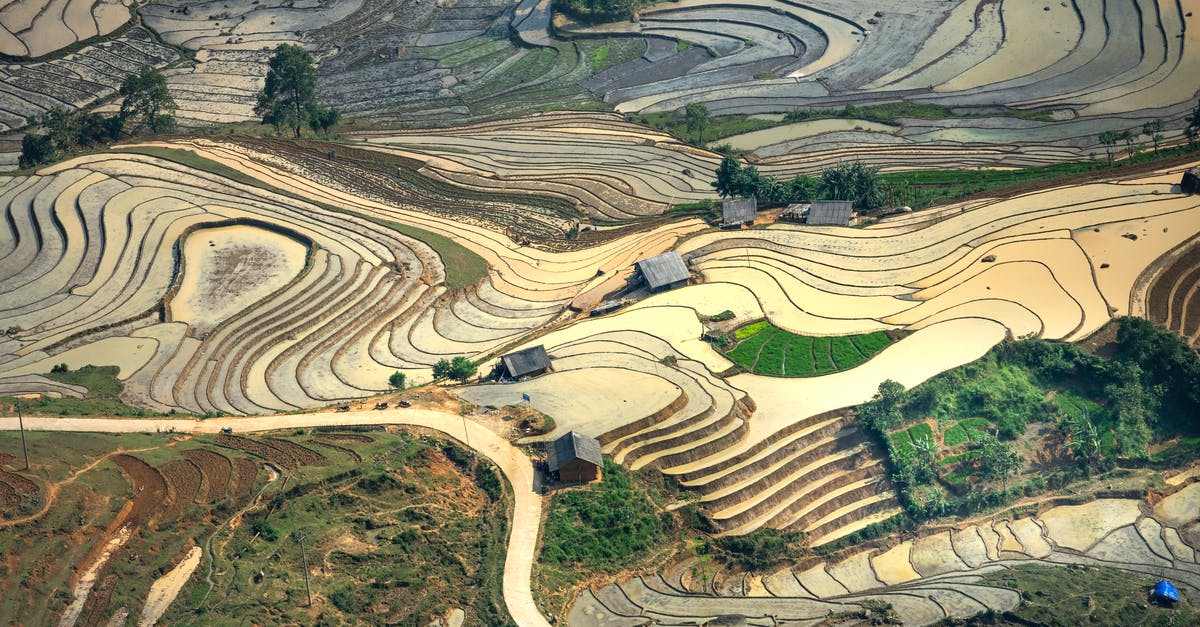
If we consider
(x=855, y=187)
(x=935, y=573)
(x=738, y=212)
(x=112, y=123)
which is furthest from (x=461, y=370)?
(x=112, y=123)

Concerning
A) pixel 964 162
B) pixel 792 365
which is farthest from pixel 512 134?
pixel 792 365

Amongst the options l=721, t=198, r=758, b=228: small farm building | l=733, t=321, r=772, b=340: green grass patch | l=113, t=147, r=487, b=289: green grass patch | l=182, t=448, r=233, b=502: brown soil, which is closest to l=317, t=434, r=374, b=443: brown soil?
l=182, t=448, r=233, b=502: brown soil

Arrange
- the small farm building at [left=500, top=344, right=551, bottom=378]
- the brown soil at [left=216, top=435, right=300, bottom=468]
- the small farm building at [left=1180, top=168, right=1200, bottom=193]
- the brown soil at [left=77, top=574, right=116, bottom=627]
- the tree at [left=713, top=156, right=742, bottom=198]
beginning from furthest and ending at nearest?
the tree at [left=713, top=156, right=742, bottom=198] < the small farm building at [left=1180, top=168, right=1200, bottom=193] < the small farm building at [left=500, top=344, right=551, bottom=378] < the brown soil at [left=216, top=435, right=300, bottom=468] < the brown soil at [left=77, top=574, right=116, bottom=627]

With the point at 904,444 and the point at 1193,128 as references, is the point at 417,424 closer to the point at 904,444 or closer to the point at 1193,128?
the point at 904,444

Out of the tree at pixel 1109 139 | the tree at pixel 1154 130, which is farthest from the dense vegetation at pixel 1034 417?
the tree at pixel 1154 130

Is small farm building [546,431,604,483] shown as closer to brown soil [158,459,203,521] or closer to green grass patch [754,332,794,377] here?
green grass patch [754,332,794,377]

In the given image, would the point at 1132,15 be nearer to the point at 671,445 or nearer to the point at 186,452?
the point at 671,445
